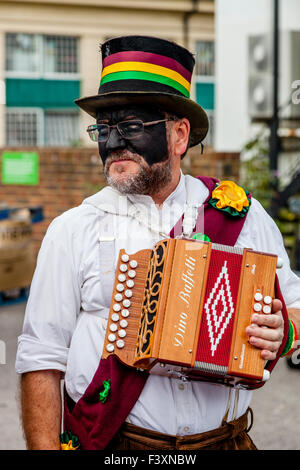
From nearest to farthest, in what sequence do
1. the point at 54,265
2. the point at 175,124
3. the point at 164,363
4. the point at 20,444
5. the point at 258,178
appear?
the point at 164,363 → the point at 54,265 → the point at 175,124 → the point at 20,444 → the point at 258,178

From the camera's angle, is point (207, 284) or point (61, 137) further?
point (61, 137)

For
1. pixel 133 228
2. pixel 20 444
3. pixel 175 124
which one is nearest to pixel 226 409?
pixel 133 228

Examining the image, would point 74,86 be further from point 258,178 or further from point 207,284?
point 207,284

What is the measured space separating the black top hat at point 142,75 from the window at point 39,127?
13.9 m

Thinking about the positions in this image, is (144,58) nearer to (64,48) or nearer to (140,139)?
(140,139)

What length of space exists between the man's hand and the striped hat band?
0.80m

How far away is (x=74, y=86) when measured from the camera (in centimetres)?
1592

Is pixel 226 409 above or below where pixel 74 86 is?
below

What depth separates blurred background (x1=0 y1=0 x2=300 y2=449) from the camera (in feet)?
24.7

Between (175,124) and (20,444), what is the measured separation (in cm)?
266

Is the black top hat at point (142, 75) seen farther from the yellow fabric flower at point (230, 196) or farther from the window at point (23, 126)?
the window at point (23, 126)

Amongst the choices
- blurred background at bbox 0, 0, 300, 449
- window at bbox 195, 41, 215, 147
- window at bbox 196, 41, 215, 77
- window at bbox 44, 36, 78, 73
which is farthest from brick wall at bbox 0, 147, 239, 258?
window at bbox 196, 41, 215, 77

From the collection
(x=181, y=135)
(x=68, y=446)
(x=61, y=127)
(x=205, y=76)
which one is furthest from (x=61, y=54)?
(x=68, y=446)

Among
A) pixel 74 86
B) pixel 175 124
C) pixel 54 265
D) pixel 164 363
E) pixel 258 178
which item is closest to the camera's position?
pixel 164 363
